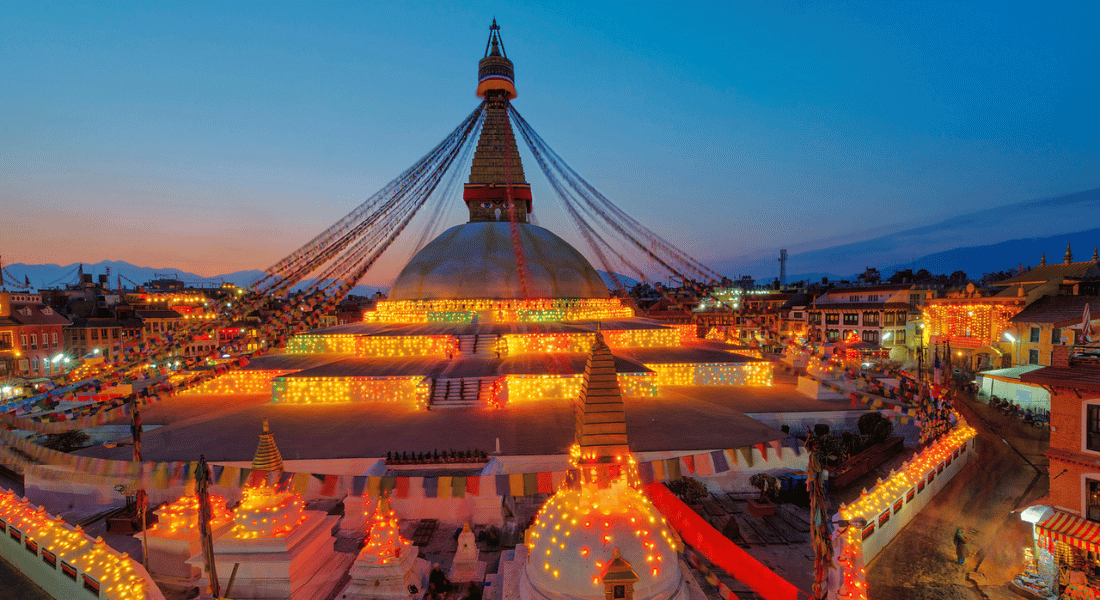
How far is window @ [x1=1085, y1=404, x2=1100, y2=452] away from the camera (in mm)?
7734

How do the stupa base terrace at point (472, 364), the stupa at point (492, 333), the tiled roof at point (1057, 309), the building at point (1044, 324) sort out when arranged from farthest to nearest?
the building at point (1044, 324)
the tiled roof at point (1057, 309)
the stupa at point (492, 333)
the stupa base terrace at point (472, 364)

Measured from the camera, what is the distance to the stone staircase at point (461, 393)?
42.5 ft

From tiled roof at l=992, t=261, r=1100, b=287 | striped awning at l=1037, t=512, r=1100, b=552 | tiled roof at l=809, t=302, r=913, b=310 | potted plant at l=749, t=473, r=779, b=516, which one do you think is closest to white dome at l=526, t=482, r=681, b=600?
potted plant at l=749, t=473, r=779, b=516

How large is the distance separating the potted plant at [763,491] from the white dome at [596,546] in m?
4.80

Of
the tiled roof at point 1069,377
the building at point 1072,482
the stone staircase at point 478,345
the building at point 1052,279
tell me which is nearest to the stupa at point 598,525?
the building at point 1072,482

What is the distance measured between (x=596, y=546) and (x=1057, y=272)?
107 ft

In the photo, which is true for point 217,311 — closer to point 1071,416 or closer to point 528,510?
point 528,510

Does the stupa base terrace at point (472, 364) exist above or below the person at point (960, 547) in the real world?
above

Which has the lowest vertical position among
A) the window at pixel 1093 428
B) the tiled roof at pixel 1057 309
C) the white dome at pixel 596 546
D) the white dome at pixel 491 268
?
the white dome at pixel 596 546

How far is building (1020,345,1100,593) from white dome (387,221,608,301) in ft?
49.4

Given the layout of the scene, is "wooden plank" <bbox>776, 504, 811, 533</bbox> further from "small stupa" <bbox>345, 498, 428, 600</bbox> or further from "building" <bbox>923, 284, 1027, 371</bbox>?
"building" <bbox>923, 284, 1027, 371</bbox>

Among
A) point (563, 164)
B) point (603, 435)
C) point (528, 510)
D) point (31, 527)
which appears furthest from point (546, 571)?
point (563, 164)

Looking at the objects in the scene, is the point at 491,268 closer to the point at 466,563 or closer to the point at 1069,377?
the point at 466,563

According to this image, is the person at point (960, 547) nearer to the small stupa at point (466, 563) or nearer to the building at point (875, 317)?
the small stupa at point (466, 563)
